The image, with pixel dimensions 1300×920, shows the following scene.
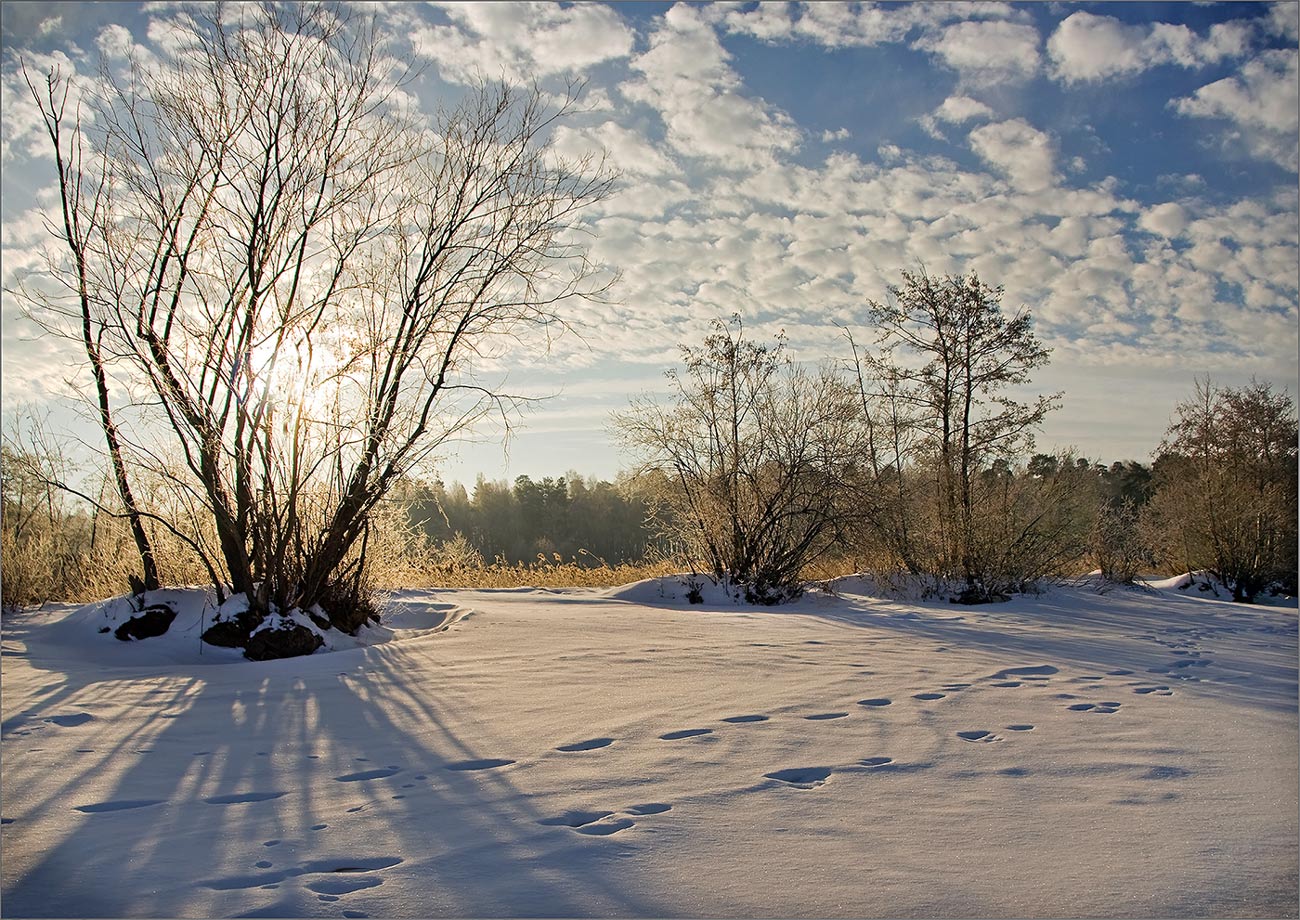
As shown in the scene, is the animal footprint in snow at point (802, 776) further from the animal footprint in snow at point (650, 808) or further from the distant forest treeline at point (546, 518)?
the distant forest treeline at point (546, 518)

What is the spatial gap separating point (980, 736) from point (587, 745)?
174cm

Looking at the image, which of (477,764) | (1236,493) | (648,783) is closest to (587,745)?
(477,764)

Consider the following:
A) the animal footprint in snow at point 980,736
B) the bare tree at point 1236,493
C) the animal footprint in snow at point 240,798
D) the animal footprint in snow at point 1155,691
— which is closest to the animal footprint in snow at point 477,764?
the animal footprint in snow at point 240,798

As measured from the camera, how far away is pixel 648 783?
9.74ft

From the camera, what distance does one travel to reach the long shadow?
2.08 metres

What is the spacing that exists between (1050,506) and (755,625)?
6602 millimetres

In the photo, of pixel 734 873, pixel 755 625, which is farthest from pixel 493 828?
pixel 755 625

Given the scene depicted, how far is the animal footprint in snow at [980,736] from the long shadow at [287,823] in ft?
6.22

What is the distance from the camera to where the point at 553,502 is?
43.8 m

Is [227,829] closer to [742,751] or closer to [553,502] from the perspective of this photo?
[742,751]

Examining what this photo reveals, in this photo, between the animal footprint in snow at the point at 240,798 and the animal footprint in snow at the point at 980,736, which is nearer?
the animal footprint in snow at the point at 240,798

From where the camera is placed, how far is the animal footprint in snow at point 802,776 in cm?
298

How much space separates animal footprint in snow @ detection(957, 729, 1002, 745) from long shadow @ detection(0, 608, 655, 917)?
6.22 feet

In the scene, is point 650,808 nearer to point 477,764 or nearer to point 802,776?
point 802,776
